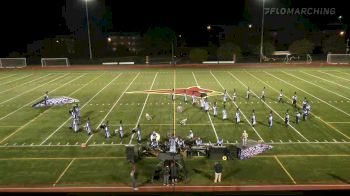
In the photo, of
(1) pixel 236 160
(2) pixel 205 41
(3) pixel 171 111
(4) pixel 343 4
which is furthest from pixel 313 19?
(1) pixel 236 160

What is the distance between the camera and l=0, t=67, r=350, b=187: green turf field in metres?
14.4

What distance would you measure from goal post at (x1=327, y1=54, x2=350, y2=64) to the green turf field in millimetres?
18697

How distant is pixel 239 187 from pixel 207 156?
307 centimetres

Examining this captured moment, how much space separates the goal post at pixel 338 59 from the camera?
52844 mm

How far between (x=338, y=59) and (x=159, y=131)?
43538mm

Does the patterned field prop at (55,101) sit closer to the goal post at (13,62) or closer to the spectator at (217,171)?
the spectator at (217,171)

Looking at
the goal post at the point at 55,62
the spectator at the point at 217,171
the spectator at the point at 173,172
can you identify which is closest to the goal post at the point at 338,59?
the goal post at the point at 55,62

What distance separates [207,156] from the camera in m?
16.0

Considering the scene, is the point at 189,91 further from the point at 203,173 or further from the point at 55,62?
the point at 55,62

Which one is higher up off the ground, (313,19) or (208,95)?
(313,19)

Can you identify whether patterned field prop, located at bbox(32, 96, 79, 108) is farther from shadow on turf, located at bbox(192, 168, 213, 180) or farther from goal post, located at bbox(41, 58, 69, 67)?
goal post, located at bbox(41, 58, 69, 67)

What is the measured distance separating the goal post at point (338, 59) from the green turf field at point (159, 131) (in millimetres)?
18697

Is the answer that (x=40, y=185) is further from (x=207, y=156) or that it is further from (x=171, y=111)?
(x=171, y=111)

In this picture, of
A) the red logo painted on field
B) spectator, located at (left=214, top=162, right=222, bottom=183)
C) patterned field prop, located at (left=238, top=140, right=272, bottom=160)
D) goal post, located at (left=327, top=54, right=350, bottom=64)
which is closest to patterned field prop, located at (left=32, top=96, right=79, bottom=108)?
the red logo painted on field
